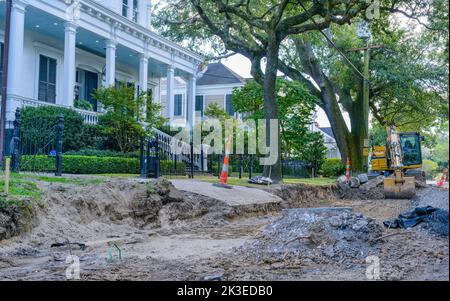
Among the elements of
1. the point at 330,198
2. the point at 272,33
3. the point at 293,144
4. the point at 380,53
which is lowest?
the point at 330,198

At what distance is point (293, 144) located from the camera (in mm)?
27891

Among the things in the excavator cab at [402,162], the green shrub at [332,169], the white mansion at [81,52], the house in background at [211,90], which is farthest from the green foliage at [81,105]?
the house in background at [211,90]

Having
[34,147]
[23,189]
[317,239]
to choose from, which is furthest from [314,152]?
[317,239]

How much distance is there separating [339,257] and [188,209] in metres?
6.19

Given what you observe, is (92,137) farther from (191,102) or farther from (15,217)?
(15,217)

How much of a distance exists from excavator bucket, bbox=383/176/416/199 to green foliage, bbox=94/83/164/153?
9.43m

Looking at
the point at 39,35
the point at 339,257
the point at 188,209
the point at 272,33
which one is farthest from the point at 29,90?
the point at 339,257

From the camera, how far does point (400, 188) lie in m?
18.7

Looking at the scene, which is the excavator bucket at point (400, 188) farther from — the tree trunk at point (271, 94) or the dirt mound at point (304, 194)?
the tree trunk at point (271, 94)

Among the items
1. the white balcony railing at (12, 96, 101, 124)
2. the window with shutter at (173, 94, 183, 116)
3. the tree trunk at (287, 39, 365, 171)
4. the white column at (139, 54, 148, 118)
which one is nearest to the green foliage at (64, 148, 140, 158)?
the white balcony railing at (12, 96, 101, 124)

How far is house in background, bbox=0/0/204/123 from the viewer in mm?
18797

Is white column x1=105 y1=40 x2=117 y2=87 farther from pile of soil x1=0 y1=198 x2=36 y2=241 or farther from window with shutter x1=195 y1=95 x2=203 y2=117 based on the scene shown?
window with shutter x1=195 y1=95 x2=203 y2=117
